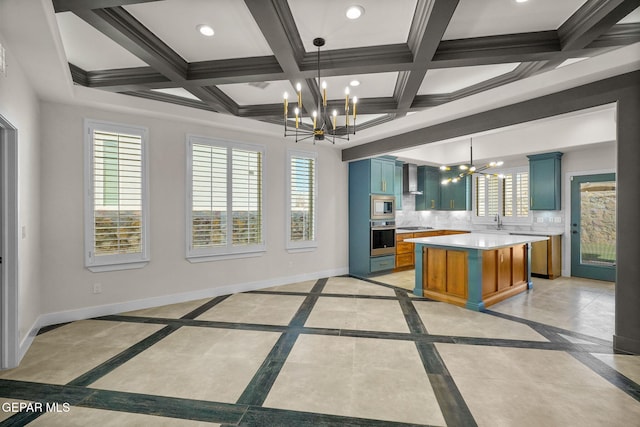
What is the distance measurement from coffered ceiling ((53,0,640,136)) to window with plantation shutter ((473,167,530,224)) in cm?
409

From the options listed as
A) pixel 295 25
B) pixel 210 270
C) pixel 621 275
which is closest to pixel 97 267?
pixel 210 270

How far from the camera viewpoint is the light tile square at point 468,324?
3172 millimetres

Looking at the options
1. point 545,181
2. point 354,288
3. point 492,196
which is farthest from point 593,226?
point 354,288

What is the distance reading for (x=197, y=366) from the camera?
8.32 ft

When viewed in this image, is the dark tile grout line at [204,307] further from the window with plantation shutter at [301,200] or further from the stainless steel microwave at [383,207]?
the stainless steel microwave at [383,207]

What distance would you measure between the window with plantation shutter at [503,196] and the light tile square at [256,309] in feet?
16.7

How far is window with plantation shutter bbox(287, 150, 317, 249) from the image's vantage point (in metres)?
5.35

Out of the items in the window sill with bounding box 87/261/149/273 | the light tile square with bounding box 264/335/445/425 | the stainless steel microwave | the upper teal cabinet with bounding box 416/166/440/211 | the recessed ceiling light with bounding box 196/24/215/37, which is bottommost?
the light tile square with bounding box 264/335/445/425

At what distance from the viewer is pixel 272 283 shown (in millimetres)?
5184

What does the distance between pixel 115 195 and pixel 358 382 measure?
3662mm

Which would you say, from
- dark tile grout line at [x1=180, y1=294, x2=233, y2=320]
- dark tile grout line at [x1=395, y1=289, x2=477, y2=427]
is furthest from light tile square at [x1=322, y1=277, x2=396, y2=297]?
dark tile grout line at [x1=180, y1=294, x2=233, y2=320]

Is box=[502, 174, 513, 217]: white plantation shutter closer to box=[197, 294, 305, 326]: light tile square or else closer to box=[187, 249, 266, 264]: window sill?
box=[197, 294, 305, 326]: light tile square

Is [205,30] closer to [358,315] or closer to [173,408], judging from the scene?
[173,408]

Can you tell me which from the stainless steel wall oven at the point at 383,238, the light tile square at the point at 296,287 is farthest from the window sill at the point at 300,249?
the stainless steel wall oven at the point at 383,238
